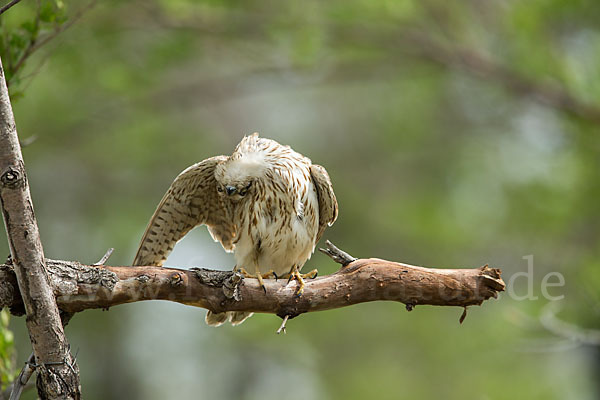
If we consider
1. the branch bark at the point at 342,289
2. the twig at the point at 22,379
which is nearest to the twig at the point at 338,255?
the branch bark at the point at 342,289

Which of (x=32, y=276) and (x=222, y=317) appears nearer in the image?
(x=32, y=276)

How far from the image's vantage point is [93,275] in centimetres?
297

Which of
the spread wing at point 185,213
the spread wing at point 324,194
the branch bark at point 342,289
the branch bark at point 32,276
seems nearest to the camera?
the branch bark at point 32,276

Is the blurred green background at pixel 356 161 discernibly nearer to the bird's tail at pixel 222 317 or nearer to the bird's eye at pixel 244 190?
the bird's eye at pixel 244 190

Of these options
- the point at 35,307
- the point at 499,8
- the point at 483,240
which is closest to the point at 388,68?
the point at 499,8

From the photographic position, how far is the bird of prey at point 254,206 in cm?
432

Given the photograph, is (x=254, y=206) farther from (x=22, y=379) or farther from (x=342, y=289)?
(x=22, y=379)

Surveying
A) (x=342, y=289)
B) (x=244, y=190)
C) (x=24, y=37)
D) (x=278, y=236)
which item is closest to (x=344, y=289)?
(x=342, y=289)

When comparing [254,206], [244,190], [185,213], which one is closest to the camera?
[244,190]

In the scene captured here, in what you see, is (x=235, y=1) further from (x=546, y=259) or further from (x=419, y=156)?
(x=546, y=259)

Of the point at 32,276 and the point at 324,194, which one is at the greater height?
the point at 32,276

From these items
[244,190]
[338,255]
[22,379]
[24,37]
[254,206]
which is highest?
[24,37]

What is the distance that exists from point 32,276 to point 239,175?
1818 mm

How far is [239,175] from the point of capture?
4.30m
